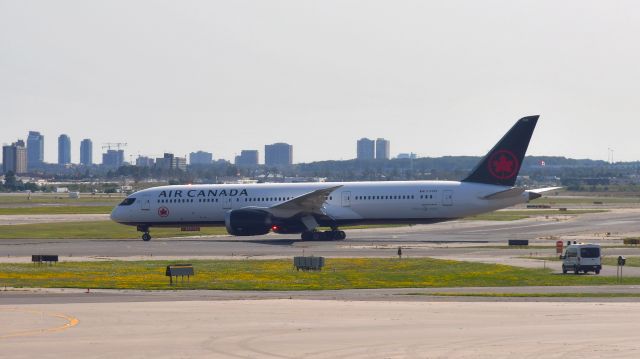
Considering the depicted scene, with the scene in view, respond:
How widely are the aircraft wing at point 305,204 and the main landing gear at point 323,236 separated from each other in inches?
64.4

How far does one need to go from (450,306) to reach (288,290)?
9.08 meters

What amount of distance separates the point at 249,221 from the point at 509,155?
18869mm

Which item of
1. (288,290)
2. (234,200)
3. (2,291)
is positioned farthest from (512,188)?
(2,291)

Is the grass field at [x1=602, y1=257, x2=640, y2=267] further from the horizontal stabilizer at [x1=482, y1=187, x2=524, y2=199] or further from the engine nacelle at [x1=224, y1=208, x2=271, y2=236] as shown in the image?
the engine nacelle at [x1=224, y1=208, x2=271, y2=236]

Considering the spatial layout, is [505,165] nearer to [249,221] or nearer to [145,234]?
[249,221]

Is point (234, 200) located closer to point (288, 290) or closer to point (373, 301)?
point (288, 290)

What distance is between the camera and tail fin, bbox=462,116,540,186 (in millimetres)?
81562

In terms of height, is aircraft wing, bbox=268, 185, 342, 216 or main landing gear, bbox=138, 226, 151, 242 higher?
aircraft wing, bbox=268, 185, 342, 216

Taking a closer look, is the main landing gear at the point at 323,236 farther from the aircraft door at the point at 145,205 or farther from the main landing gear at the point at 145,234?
the aircraft door at the point at 145,205

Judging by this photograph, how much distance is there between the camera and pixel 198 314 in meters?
39.6

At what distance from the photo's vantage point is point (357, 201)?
274 feet

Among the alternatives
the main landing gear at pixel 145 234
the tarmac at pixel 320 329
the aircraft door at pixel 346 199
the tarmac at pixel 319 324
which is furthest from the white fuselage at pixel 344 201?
the tarmac at pixel 320 329

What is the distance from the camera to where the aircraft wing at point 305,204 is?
82.1 m

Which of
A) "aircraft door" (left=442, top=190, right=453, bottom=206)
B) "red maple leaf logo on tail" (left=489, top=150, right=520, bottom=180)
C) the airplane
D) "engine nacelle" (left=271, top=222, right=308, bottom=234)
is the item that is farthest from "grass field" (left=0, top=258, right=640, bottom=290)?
"engine nacelle" (left=271, top=222, right=308, bottom=234)
